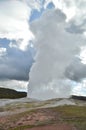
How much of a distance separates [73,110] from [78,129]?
31113 millimetres

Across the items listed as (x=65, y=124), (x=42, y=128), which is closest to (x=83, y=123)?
(x=65, y=124)

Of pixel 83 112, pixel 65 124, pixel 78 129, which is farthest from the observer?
pixel 83 112

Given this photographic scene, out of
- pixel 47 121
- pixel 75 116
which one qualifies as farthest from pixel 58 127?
pixel 75 116

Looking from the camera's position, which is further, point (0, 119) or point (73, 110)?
point (73, 110)

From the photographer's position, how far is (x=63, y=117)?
10138 cm

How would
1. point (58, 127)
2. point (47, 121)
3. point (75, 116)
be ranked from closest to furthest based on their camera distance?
point (58, 127), point (47, 121), point (75, 116)

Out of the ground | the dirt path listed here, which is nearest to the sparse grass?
the ground

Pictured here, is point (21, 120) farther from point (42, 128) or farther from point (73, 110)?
point (73, 110)

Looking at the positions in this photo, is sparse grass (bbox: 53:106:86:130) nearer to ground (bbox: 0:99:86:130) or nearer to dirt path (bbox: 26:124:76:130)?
ground (bbox: 0:99:86:130)

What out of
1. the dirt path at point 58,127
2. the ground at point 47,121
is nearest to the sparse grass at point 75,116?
the ground at point 47,121

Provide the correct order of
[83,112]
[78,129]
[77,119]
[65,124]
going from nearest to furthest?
[78,129], [65,124], [77,119], [83,112]

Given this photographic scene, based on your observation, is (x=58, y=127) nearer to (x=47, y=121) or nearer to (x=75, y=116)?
(x=47, y=121)

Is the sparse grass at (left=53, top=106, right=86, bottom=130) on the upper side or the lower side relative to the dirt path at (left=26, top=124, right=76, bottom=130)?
upper

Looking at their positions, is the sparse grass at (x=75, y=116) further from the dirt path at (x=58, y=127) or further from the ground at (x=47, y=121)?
the dirt path at (x=58, y=127)
